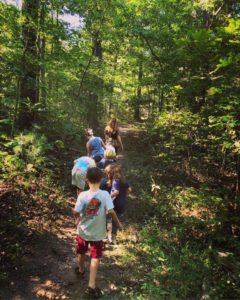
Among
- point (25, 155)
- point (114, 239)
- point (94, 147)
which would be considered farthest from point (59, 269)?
point (94, 147)

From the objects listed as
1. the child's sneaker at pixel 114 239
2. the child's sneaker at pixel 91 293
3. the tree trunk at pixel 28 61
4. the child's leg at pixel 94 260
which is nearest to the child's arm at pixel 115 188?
the child's sneaker at pixel 114 239

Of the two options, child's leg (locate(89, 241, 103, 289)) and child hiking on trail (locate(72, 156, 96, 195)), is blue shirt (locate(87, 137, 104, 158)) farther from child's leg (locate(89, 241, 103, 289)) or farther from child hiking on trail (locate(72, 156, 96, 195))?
child's leg (locate(89, 241, 103, 289))

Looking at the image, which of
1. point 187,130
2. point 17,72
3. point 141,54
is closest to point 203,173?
point 187,130

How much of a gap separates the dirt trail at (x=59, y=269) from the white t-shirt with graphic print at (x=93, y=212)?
1020 mm

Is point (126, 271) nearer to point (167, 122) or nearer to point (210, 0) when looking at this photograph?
point (167, 122)

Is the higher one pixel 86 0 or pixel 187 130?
pixel 86 0

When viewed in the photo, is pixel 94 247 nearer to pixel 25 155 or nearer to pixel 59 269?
pixel 59 269

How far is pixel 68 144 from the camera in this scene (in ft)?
39.2

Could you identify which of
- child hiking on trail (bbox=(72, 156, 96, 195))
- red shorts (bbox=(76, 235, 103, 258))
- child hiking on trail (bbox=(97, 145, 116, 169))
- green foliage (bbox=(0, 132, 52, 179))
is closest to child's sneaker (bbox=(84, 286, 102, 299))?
red shorts (bbox=(76, 235, 103, 258))

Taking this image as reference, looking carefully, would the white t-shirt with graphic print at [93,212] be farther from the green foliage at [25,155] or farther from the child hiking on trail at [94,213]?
the green foliage at [25,155]

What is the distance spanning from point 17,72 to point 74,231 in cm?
447

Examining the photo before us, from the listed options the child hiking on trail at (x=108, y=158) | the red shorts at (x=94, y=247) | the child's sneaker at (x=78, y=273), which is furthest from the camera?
the child hiking on trail at (x=108, y=158)

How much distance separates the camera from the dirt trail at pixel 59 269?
4.62 metres

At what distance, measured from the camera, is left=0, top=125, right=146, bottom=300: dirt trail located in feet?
15.2
